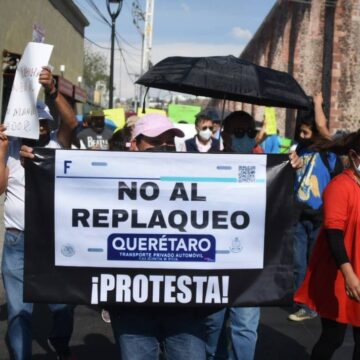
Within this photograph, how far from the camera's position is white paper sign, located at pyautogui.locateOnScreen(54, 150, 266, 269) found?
3406 mm

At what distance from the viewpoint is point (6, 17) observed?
17.9 metres

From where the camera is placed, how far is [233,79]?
519 centimetres

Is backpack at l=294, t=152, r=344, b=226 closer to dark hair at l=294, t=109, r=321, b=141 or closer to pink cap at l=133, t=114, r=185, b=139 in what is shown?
dark hair at l=294, t=109, r=321, b=141

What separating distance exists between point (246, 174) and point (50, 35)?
21568 millimetres

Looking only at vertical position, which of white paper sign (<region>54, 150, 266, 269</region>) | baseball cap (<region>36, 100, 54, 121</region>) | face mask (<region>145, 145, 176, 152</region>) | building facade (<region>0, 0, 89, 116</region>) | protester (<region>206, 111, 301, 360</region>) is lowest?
protester (<region>206, 111, 301, 360</region>)

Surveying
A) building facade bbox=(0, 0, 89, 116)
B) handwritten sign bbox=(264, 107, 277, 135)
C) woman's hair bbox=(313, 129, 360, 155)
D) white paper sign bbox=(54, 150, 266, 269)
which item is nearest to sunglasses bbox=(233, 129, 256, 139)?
woman's hair bbox=(313, 129, 360, 155)

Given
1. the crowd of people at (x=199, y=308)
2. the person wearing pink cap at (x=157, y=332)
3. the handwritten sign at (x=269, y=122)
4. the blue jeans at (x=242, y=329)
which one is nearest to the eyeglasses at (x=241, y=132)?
the crowd of people at (x=199, y=308)

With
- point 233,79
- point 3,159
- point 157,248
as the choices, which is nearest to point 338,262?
point 157,248

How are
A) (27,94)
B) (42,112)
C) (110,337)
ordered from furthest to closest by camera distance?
(110,337) < (42,112) < (27,94)

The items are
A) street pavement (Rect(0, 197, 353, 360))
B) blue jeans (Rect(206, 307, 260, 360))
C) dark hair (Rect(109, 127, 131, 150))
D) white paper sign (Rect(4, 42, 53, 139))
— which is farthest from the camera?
dark hair (Rect(109, 127, 131, 150))

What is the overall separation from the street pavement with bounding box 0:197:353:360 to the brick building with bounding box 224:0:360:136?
60.5 ft

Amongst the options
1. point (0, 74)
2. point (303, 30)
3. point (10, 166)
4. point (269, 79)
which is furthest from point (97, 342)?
point (303, 30)

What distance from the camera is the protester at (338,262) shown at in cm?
395

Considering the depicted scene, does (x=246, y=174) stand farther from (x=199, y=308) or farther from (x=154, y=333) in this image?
(x=154, y=333)
